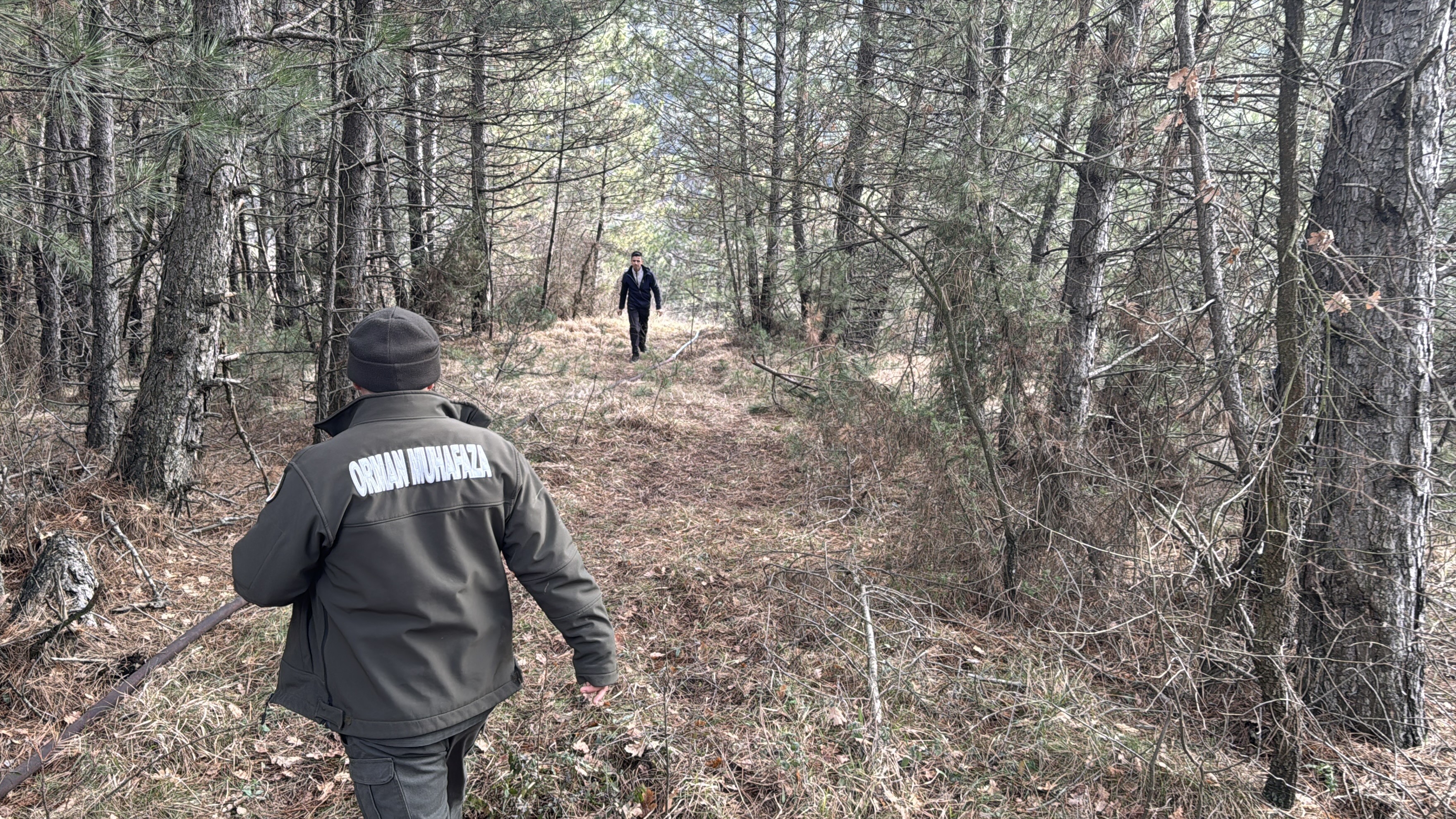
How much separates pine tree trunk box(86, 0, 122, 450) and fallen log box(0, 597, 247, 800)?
3.52m

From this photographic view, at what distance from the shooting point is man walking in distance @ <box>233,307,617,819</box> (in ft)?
6.15

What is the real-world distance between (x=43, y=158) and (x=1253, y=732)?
12.7 metres

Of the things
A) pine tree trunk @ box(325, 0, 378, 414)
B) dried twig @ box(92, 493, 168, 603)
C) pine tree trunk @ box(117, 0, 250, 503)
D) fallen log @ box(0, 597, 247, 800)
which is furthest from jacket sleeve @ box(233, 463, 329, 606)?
pine tree trunk @ box(325, 0, 378, 414)

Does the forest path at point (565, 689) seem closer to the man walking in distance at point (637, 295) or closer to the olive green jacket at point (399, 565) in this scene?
the olive green jacket at point (399, 565)

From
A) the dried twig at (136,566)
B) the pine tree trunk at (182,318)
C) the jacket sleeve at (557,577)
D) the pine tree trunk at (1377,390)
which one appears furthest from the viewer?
the pine tree trunk at (182,318)

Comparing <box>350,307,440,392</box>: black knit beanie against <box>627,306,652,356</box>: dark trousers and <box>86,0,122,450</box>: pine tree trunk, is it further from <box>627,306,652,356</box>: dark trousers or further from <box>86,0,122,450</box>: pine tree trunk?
<box>627,306,652,356</box>: dark trousers

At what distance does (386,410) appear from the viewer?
6.63 ft

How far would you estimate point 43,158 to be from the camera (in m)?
9.02

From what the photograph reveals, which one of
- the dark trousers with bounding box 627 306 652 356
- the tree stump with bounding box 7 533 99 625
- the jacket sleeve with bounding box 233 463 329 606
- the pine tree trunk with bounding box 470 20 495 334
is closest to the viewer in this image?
the jacket sleeve with bounding box 233 463 329 606

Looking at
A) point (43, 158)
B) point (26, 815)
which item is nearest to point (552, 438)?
point (26, 815)

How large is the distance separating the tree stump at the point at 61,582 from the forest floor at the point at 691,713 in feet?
0.68

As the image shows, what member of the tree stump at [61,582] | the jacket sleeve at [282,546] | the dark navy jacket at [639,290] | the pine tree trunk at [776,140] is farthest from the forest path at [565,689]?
the dark navy jacket at [639,290]

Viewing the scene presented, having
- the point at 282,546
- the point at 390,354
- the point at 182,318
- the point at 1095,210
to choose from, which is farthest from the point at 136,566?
the point at 1095,210

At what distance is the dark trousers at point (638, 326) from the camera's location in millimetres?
12242
